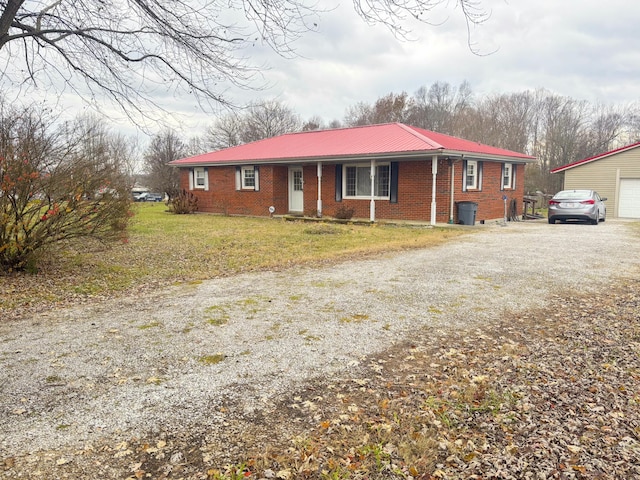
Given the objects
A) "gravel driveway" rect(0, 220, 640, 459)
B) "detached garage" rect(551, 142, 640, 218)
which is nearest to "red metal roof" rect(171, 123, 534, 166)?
"detached garage" rect(551, 142, 640, 218)

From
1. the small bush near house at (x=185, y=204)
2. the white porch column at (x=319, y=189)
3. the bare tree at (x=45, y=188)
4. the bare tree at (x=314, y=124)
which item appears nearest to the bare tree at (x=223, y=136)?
the bare tree at (x=314, y=124)

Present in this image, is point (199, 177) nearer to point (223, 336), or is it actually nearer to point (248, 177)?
point (248, 177)

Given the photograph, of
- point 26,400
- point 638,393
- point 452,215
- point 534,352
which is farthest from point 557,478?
point 452,215

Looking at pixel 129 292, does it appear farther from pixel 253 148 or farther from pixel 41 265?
pixel 253 148

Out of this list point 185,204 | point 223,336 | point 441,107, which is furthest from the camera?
point 441,107

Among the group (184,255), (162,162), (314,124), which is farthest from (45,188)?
(314,124)

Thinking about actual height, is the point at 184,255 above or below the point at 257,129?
below

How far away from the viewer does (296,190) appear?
19.7 metres

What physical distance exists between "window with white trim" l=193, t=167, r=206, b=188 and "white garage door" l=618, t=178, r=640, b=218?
20.4 metres

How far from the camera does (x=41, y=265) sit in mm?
7398

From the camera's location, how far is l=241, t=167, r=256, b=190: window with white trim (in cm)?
1981

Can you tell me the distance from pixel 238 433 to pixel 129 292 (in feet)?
14.0

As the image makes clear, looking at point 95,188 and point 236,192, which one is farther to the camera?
point 236,192

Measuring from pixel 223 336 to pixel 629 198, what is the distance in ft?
76.2
